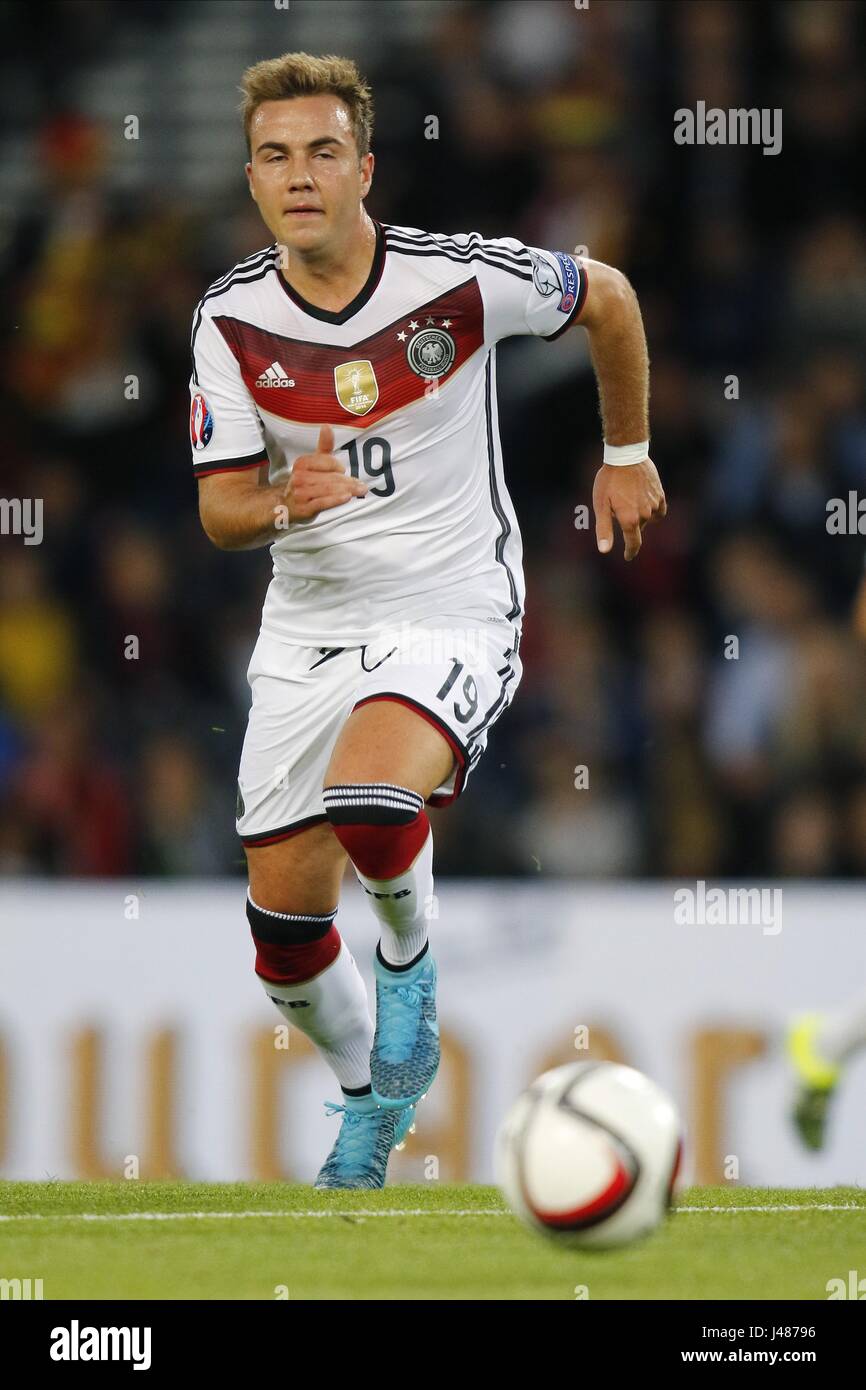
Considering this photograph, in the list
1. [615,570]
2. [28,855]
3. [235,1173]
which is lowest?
[235,1173]

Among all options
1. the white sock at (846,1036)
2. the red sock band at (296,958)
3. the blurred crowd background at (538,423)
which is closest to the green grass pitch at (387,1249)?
the white sock at (846,1036)

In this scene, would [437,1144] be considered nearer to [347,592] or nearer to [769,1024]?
[769,1024]

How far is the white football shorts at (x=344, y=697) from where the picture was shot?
549 cm

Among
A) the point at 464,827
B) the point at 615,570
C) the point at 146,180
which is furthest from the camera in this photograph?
the point at 146,180

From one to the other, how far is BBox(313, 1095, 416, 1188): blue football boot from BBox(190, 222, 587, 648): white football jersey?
1.35 metres

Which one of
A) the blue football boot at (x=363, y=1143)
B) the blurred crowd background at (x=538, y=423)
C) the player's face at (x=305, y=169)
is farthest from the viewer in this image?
the blurred crowd background at (x=538, y=423)

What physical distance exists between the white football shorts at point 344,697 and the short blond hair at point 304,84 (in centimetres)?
133

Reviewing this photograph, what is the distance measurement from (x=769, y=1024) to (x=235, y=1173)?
2.00 metres

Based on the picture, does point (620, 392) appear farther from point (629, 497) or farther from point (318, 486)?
point (318, 486)

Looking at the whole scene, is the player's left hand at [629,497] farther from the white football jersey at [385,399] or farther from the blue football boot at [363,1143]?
the blue football boot at [363,1143]

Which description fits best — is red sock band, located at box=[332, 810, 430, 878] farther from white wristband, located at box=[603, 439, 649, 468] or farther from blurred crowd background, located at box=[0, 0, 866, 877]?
blurred crowd background, located at box=[0, 0, 866, 877]

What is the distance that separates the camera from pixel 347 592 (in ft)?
19.0

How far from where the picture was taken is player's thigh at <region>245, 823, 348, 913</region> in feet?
19.4

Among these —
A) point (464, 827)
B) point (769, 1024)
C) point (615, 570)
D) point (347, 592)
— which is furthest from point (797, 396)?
point (347, 592)
